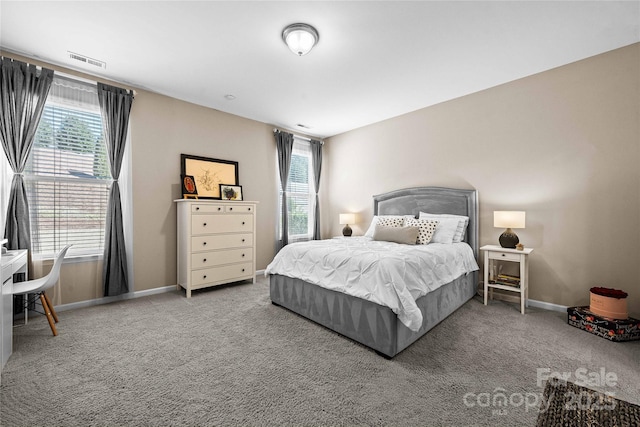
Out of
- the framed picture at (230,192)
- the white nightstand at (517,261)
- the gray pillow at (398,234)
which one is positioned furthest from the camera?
the framed picture at (230,192)

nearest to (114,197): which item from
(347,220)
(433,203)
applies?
(347,220)

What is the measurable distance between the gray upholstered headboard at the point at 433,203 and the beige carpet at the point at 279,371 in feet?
4.18

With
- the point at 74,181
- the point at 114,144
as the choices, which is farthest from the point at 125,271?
the point at 114,144

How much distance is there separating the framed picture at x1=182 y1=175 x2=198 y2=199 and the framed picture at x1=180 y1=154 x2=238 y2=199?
0.22 ft

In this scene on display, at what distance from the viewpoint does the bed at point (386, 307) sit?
2170 mm

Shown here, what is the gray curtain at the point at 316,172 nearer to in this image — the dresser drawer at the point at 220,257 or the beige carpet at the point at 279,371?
the dresser drawer at the point at 220,257

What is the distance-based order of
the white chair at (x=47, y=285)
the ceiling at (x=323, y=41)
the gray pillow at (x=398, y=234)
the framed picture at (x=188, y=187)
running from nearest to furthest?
1. the ceiling at (x=323, y=41)
2. the white chair at (x=47, y=285)
3. the gray pillow at (x=398, y=234)
4. the framed picture at (x=188, y=187)

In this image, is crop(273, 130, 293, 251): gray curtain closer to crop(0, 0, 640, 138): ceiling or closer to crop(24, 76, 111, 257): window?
crop(0, 0, 640, 138): ceiling

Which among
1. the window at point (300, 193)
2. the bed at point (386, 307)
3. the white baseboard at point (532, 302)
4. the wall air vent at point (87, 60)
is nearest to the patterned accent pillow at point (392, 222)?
the bed at point (386, 307)

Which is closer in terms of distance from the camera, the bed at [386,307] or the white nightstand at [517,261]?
the bed at [386,307]

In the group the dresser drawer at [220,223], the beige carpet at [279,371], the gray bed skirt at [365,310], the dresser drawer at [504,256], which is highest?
the dresser drawer at [220,223]

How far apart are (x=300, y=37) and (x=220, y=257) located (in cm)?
288

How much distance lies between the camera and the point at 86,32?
251 centimetres

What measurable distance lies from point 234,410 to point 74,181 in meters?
3.16
